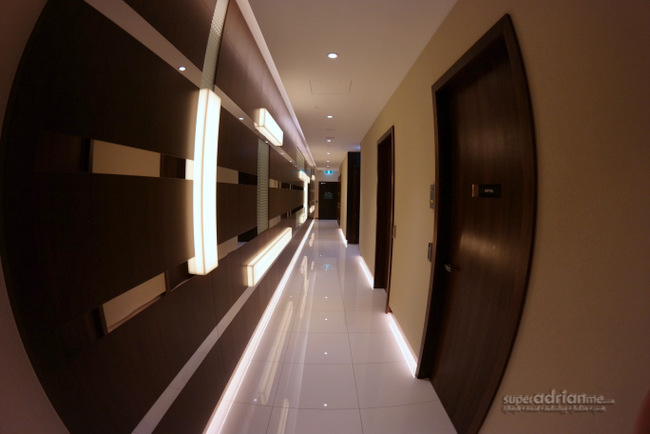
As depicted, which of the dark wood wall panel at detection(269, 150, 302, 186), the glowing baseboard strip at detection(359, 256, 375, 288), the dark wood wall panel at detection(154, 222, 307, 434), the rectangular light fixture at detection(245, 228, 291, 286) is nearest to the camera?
the dark wood wall panel at detection(154, 222, 307, 434)

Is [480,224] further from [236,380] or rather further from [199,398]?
[236,380]

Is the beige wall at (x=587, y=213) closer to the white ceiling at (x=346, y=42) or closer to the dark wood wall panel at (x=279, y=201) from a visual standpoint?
the white ceiling at (x=346, y=42)

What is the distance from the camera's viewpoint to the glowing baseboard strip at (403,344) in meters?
2.29

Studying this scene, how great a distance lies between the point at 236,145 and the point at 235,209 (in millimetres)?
516

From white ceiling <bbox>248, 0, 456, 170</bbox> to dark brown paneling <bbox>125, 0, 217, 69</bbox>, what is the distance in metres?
0.47

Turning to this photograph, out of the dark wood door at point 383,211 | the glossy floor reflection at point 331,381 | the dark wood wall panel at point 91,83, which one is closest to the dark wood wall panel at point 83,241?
the dark wood wall panel at point 91,83

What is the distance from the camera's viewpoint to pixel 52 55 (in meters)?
0.65

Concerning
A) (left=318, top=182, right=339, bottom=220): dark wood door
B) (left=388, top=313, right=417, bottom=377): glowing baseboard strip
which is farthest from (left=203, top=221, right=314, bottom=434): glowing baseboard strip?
(left=318, top=182, right=339, bottom=220): dark wood door

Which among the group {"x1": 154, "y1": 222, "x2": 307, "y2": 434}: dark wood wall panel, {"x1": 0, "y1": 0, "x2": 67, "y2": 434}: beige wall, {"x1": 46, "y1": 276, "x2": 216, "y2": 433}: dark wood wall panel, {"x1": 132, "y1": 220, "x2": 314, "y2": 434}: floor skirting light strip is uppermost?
{"x1": 0, "y1": 0, "x2": 67, "y2": 434}: beige wall

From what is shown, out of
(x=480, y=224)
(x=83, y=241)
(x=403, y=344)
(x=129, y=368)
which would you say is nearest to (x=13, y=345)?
(x=83, y=241)

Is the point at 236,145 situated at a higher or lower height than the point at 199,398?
A: higher

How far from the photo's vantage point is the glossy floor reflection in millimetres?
1716

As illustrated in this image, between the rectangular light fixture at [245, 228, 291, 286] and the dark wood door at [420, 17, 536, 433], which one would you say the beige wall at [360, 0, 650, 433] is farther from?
the rectangular light fixture at [245, 228, 291, 286]

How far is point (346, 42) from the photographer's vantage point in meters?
2.07
